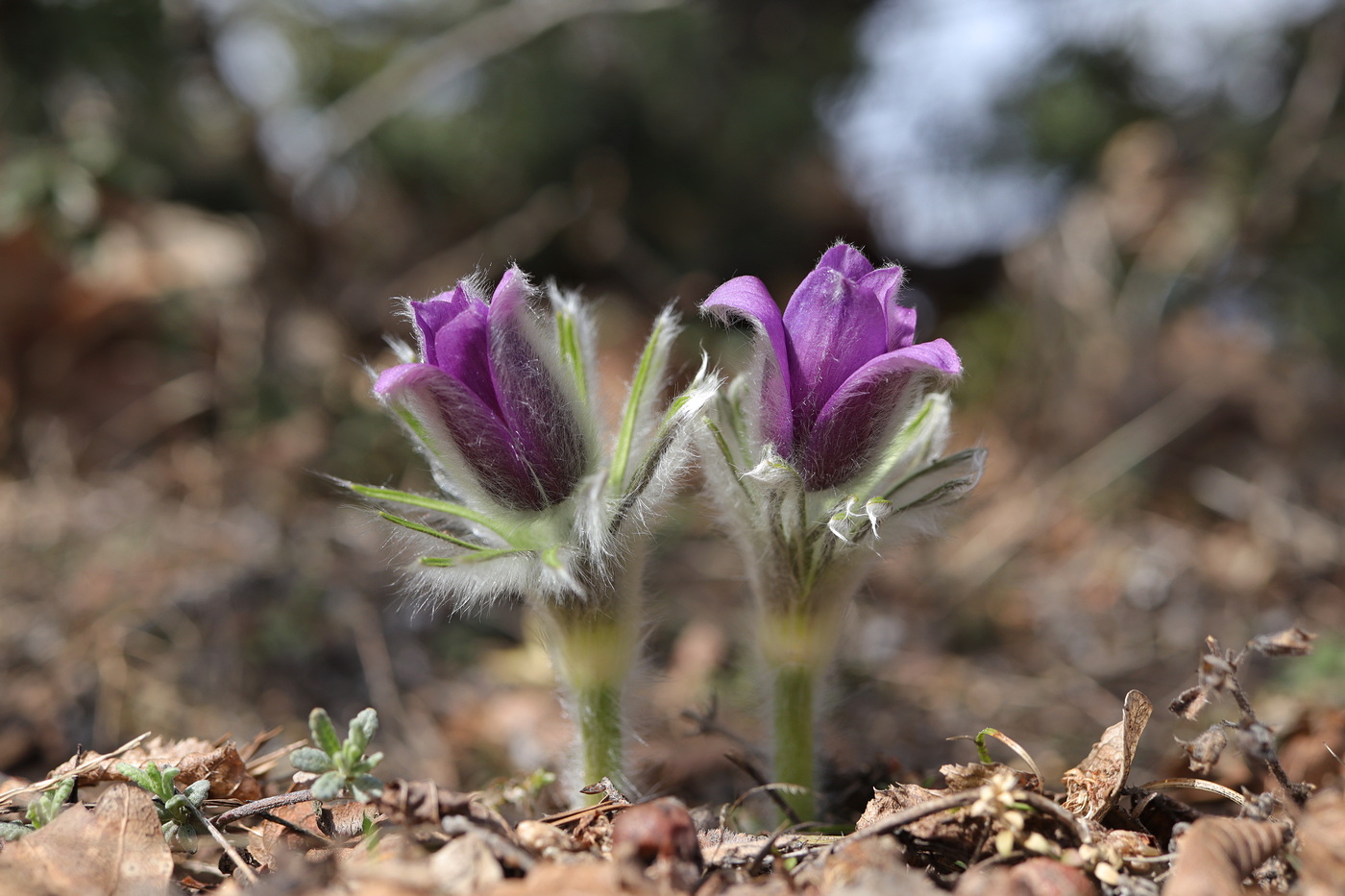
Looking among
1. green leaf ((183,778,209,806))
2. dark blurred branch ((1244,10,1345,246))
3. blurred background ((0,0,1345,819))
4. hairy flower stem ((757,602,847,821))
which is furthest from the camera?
dark blurred branch ((1244,10,1345,246))

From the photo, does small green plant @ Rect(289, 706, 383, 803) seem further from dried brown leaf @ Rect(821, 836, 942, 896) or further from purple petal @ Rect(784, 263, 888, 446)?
purple petal @ Rect(784, 263, 888, 446)

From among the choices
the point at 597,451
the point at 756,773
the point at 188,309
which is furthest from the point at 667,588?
the point at 188,309

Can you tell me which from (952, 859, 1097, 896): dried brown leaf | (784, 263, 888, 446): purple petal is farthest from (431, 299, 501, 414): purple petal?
A: (952, 859, 1097, 896): dried brown leaf

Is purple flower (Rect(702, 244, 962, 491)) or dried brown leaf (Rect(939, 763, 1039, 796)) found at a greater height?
purple flower (Rect(702, 244, 962, 491))

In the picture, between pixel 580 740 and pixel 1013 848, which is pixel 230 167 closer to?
pixel 580 740

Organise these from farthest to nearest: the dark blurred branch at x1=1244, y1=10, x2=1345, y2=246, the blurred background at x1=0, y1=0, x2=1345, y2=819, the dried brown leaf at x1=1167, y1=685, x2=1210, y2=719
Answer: the dark blurred branch at x1=1244, y1=10, x2=1345, y2=246, the blurred background at x1=0, y1=0, x2=1345, y2=819, the dried brown leaf at x1=1167, y1=685, x2=1210, y2=719

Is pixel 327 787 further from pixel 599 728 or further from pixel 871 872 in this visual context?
pixel 871 872

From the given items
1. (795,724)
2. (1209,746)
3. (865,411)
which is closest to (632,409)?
(865,411)

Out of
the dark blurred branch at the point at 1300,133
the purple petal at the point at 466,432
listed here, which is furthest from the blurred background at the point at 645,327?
the purple petal at the point at 466,432
